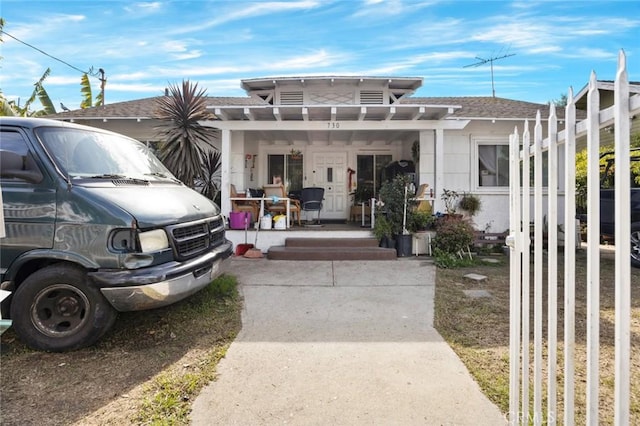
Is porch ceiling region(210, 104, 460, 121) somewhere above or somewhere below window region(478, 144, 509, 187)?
above

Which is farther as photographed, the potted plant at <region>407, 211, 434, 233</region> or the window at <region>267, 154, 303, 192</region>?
the window at <region>267, 154, 303, 192</region>

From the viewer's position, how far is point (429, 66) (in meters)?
10.5

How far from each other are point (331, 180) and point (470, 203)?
4.44 meters

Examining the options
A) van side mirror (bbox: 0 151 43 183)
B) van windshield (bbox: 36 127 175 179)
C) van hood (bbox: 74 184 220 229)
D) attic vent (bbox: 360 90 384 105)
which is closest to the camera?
van side mirror (bbox: 0 151 43 183)

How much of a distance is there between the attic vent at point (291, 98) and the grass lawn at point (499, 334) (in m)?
6.22

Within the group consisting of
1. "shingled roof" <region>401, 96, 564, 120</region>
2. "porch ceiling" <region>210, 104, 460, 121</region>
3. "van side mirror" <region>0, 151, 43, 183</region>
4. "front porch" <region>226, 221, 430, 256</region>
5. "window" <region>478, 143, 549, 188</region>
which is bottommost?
"front porch" <region>226, 221, 430, 256</region>

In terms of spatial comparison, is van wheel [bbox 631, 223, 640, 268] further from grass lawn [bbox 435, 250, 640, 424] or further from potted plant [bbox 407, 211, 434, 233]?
potted plant [bbox 407, 211, 434, 233]

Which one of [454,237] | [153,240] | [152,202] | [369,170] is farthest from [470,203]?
[153,240]

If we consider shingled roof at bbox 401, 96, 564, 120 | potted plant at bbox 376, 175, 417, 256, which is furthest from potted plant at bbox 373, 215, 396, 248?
shingled roof at bbox 401, 96, 564, 120

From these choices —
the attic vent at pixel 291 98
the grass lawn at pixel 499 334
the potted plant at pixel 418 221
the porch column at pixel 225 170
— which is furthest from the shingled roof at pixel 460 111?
the grass lawn at pixel 499 334

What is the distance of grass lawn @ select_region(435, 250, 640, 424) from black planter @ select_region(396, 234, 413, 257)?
1637 millimetres

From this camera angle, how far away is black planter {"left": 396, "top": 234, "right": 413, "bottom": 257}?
8125 mm

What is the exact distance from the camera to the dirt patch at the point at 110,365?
8.20 ft

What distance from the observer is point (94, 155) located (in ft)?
12.8
